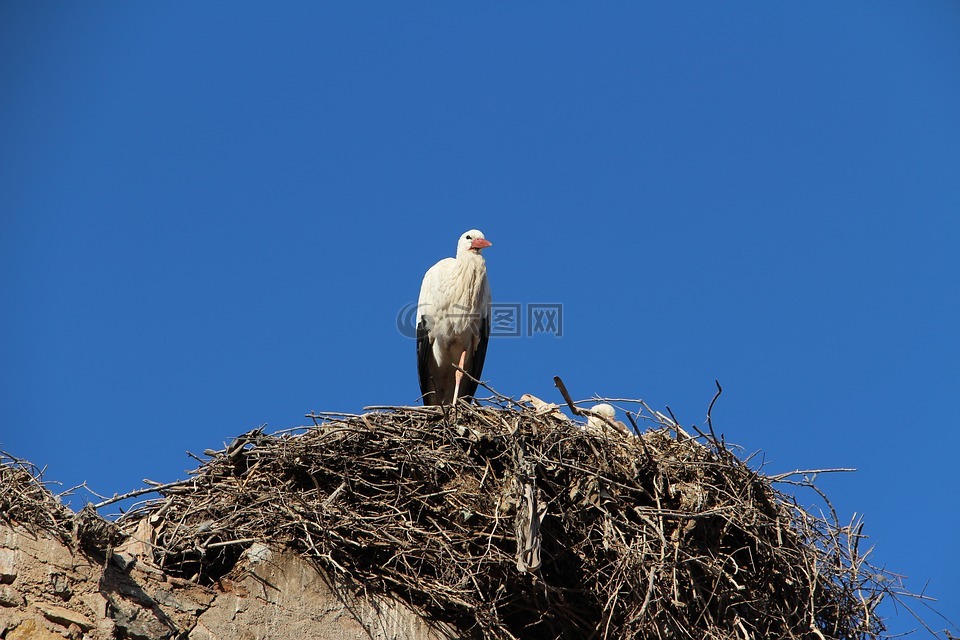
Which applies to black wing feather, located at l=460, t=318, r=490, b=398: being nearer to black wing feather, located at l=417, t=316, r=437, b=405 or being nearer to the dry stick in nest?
black wing feather, located at l=417, t=316, r=437, b=405

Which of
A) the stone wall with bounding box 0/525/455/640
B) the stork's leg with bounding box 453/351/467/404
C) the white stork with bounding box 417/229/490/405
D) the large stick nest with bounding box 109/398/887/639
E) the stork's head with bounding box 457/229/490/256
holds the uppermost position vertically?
the stork's head with bounding box 457/229/490/256

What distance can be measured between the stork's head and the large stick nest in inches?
113

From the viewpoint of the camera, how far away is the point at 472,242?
830 centimetres

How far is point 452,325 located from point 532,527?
10.6 feet

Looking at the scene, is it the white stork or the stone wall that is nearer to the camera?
the stone wall

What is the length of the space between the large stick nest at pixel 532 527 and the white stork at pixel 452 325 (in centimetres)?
238

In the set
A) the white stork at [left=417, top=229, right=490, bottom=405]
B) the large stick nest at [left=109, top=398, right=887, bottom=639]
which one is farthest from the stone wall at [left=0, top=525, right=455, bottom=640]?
the white stork at [left=417, top=229, right=490, bottom=405]

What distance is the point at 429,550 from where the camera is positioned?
5.16 m

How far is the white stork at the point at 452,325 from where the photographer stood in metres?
7.95

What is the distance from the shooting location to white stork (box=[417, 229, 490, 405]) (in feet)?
26.1

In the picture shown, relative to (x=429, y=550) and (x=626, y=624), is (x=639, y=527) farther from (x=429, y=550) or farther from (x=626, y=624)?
(x=429, y=550)

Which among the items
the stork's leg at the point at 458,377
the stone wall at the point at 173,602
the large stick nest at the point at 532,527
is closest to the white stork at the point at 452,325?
the stork's leg at the point at 458,377

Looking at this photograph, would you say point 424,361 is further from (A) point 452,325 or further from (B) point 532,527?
(B) point 532,527

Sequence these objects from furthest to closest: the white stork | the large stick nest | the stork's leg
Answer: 1. the white stork
2. the stork's leg
3. the large stick nest
